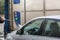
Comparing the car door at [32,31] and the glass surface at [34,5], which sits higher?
the glass surface at [34,5]

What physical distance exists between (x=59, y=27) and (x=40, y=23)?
1.89ft

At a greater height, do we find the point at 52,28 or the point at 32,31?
the point at 52,28

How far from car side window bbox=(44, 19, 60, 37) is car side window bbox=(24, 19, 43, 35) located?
1.01 feet

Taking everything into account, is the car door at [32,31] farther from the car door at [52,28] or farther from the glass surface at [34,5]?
the glass surface at [34,5]

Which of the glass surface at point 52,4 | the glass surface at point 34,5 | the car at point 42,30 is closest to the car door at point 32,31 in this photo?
the car at point 42,30

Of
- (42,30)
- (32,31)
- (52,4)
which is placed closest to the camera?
(42,30)

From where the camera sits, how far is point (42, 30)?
5.86 m

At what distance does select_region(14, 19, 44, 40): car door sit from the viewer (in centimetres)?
595

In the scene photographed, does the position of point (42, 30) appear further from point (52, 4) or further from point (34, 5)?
point (34, 5)

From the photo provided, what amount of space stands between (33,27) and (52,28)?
2.25ft

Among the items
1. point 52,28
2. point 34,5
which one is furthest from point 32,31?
point 34,5

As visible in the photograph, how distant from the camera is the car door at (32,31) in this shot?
5.95 meters

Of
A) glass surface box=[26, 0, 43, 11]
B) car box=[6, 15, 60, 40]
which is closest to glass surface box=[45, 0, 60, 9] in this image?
glass surface box=[26, 0, 43, 11]

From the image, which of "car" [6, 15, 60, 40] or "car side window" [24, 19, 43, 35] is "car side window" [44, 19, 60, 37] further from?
"car side window" [24, 19, 43, 35]
